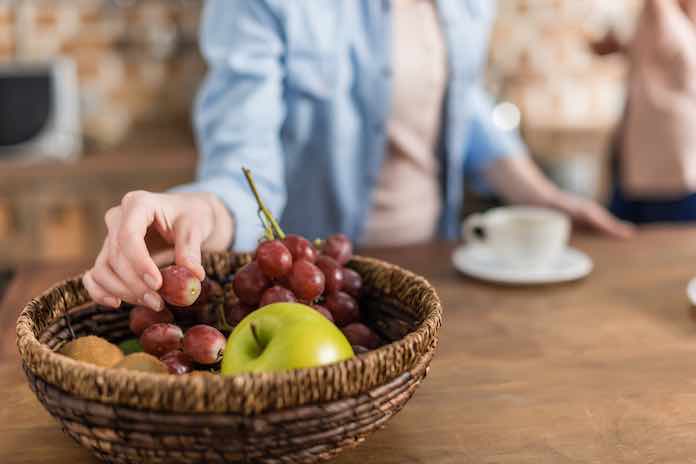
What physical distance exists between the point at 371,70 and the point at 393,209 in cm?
27

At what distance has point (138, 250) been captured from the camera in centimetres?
66

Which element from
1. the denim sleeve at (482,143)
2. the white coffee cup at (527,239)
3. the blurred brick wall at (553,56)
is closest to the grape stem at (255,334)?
the white coffee cup at (527,239)

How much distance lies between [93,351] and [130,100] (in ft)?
8.31

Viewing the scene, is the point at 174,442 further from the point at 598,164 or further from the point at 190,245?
the point at 598,164

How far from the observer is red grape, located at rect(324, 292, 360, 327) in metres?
0.73

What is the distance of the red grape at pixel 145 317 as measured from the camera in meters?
0.71

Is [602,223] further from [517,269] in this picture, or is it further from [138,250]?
[138,250]

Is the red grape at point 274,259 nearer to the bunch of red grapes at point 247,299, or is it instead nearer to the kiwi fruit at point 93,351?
the bunch of red grapes at point 247,299

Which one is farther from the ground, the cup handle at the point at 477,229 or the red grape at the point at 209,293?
the red grape at the point at 209,293

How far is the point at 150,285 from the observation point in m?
0.66

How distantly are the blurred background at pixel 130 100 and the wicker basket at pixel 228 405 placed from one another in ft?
6.37

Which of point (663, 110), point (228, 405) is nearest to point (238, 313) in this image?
point (228, 405)

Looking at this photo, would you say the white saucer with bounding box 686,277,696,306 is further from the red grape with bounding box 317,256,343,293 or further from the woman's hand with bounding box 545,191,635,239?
the red grape with bounding box 317,256,343,293

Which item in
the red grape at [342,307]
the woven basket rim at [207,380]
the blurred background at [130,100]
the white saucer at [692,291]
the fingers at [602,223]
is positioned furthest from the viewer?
the blurred background at [130,100]
